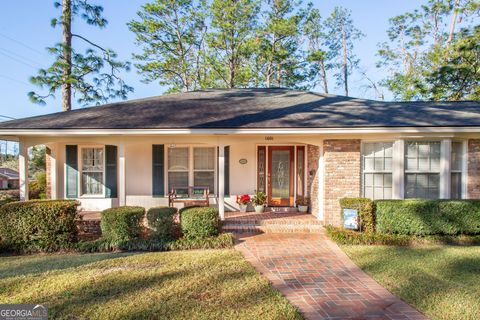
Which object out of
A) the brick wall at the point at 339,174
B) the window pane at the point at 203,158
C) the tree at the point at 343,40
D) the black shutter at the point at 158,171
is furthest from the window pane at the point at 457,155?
the tree at the point at 343,40

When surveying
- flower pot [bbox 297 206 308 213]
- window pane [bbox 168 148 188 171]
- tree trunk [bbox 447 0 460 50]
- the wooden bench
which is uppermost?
tree trunk [bbox 447 0 460 50]

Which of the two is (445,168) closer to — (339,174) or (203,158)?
(339,174)

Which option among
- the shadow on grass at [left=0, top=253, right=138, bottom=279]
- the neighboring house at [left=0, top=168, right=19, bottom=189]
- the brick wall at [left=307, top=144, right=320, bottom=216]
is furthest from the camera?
the neighboring house at [left=0, top=168, right=19, bottom=189]

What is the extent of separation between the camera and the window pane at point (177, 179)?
9758 mm

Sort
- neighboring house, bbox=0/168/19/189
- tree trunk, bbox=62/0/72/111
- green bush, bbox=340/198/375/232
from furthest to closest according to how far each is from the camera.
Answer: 1. neighboring house, bbox=0/168/19/189
2. tree trunk, bbox=62/0/72/111
3. green bush, bbox=340/198/375/232

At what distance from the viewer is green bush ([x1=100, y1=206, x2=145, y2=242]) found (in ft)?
22.1

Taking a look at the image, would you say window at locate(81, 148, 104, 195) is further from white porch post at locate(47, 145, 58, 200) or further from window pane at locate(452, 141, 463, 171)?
window pane at locate(452, 141, 463, 171)

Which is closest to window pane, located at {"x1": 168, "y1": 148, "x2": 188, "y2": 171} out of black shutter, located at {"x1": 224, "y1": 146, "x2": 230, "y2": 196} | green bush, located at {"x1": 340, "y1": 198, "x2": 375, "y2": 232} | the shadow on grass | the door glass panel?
black shutter, located at {"x1": 224, "y1": 146, "x2": 230, "y2": 196}

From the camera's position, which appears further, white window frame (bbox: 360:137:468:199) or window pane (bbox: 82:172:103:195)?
window pane (bbox: 82:172:103:195)

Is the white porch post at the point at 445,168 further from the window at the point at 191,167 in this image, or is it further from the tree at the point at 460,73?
the tree at the point at 460,73

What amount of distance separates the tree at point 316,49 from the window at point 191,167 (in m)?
18.5

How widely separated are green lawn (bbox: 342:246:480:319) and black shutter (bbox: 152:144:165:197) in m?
6.03

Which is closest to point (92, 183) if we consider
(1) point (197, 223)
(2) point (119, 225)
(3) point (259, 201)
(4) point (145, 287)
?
(2) point (119, 225)

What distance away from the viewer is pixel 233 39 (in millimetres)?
22969
